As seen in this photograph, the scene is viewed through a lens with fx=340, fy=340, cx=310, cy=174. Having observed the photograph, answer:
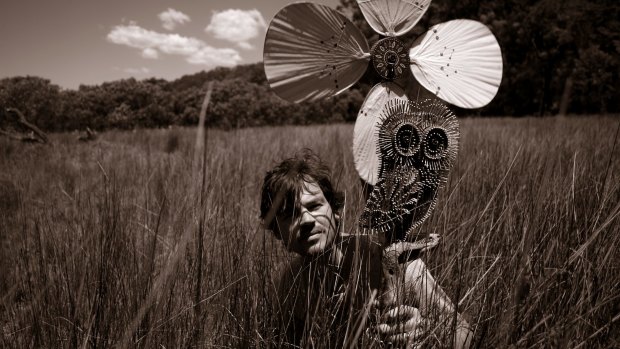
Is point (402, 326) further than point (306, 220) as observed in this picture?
No

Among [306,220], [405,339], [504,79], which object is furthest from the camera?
[504,79]

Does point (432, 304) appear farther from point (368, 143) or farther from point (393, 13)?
point (393, 13)

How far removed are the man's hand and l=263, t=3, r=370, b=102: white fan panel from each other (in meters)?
0.56

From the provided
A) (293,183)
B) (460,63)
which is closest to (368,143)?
(293,183)

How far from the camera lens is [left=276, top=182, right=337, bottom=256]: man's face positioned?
0.85 m

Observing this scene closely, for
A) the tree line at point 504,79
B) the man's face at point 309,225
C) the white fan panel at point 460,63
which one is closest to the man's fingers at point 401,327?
the man's face at point 309,225

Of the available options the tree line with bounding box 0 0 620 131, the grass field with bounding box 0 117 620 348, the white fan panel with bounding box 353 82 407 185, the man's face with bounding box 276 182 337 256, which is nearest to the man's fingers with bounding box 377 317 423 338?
the grass field with bounding box 0 117 620 348

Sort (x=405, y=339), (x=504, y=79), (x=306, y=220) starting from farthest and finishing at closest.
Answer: (x=504, y=79)
(x=306, y=220)
(x=405, y=339)

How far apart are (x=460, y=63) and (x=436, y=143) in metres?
0.29

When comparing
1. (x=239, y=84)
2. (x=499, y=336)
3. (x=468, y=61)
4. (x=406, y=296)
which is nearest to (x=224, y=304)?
(x=406, y=296)

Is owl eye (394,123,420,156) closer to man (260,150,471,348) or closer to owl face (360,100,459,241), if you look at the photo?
owl face (360,100,459,241)

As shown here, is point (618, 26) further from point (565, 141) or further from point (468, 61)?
point (468, 61)

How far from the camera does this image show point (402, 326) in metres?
0.75

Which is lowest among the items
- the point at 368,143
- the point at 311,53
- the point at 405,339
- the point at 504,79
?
the point at 405,339
